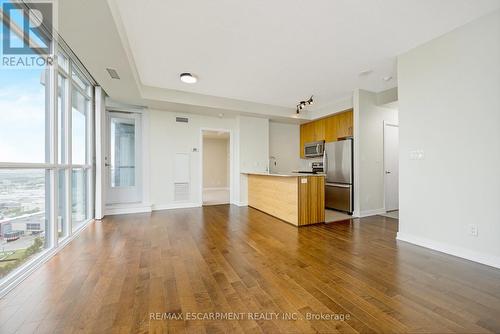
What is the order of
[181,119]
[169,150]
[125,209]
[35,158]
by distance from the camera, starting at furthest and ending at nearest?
1. [181,119]
2. [169,150]
3. [125,209]
4. [35,158]

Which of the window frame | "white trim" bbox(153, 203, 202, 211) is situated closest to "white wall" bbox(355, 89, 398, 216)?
"white trim" bbox(153, 203, 202, 211)

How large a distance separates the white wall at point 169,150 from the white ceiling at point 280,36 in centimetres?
129

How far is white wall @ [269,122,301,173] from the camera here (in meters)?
6.41

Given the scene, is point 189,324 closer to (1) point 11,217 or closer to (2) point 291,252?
(2) point 291,252

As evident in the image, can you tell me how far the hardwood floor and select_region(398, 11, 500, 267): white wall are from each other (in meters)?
0.35

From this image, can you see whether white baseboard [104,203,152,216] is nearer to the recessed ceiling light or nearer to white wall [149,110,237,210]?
white wall [149,110,237,210]

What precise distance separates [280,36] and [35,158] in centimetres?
328

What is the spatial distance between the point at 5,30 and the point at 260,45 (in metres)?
2.68

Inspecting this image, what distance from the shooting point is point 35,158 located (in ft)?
7.41

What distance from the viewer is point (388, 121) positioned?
4.83 meters

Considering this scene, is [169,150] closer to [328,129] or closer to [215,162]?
[215,162]

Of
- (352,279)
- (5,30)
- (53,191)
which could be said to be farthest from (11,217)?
(352,279)

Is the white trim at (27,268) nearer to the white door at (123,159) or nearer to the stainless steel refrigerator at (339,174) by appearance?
the white door at (123,159)

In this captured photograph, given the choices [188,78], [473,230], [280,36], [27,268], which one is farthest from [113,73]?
[473,230]
